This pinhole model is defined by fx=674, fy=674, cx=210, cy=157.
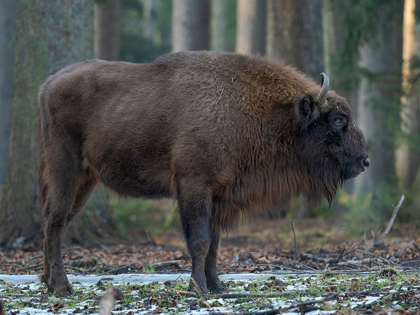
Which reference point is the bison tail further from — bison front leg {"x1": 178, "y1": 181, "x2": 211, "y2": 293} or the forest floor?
bison front leg {"x1": 178, "y1": 181, "x2": 211, "y2": 293}

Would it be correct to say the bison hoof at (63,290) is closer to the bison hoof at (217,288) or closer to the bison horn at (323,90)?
the bison hoof at (217,288)

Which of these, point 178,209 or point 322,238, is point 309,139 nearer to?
point 178,209

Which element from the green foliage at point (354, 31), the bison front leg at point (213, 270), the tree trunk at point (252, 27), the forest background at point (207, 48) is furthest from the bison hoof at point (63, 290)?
the tree trunk at point (252, 27)

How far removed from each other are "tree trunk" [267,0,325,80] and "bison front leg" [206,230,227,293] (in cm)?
945

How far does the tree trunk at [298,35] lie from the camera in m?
15.9

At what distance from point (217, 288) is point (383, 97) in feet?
37.1

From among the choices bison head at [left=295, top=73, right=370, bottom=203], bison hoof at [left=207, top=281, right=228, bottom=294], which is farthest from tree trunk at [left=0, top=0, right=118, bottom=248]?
bison head at [left=295, top=73, right=370, bottom=203]

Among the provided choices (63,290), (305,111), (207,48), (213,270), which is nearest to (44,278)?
(63,290)

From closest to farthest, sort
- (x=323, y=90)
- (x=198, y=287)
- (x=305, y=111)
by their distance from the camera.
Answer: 1. (x=198, y=287)
2. (x=323, y=90)
3. (x=305, y=111)

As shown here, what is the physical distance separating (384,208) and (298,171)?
8350mm

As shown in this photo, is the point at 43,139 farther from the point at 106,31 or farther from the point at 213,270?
the point at 106,31

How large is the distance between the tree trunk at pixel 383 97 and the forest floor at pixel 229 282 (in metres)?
6.76

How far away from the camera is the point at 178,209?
675 centimetres

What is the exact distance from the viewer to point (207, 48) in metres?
16.0
